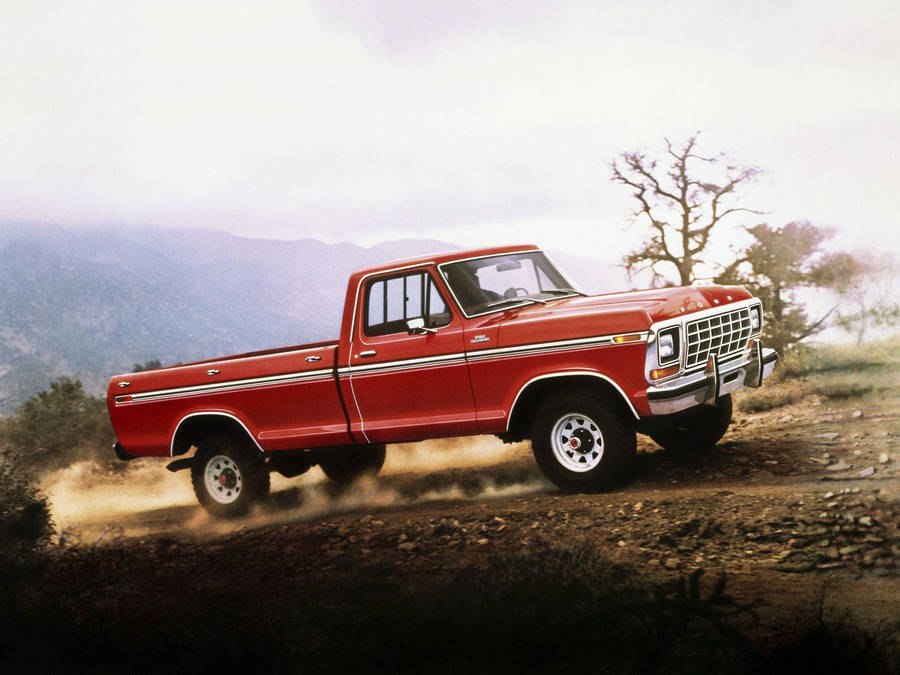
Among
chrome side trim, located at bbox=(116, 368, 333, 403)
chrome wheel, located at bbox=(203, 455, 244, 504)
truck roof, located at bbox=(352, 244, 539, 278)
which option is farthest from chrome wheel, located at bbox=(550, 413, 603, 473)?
chrome wheel, located at bbox=(203, 455, 244, 504)

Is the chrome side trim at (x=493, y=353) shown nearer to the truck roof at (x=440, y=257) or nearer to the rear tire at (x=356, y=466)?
the truck roof at (x=440, y=257)

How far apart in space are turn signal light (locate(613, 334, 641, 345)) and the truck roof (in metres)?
1.81

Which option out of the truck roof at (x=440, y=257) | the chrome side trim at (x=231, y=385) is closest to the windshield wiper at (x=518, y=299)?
the truck roof at (x=440, y=257)

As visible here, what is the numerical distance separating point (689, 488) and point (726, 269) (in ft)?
25.0

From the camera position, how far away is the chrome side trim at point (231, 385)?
8.45m

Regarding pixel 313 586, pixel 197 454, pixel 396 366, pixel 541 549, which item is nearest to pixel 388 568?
pixel 313 586

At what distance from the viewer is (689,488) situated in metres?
7.55

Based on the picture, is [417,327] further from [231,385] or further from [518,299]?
[231,385]

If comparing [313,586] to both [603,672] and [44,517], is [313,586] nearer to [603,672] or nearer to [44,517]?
[603,672]

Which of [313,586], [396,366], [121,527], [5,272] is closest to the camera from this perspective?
[313,586]

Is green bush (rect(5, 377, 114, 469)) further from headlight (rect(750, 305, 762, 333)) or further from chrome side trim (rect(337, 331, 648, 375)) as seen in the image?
headlight (rect(750, 305, 762, 333))

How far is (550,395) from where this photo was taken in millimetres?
7258

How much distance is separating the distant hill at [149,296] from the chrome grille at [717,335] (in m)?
27.3

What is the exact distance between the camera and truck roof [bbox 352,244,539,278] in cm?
797
